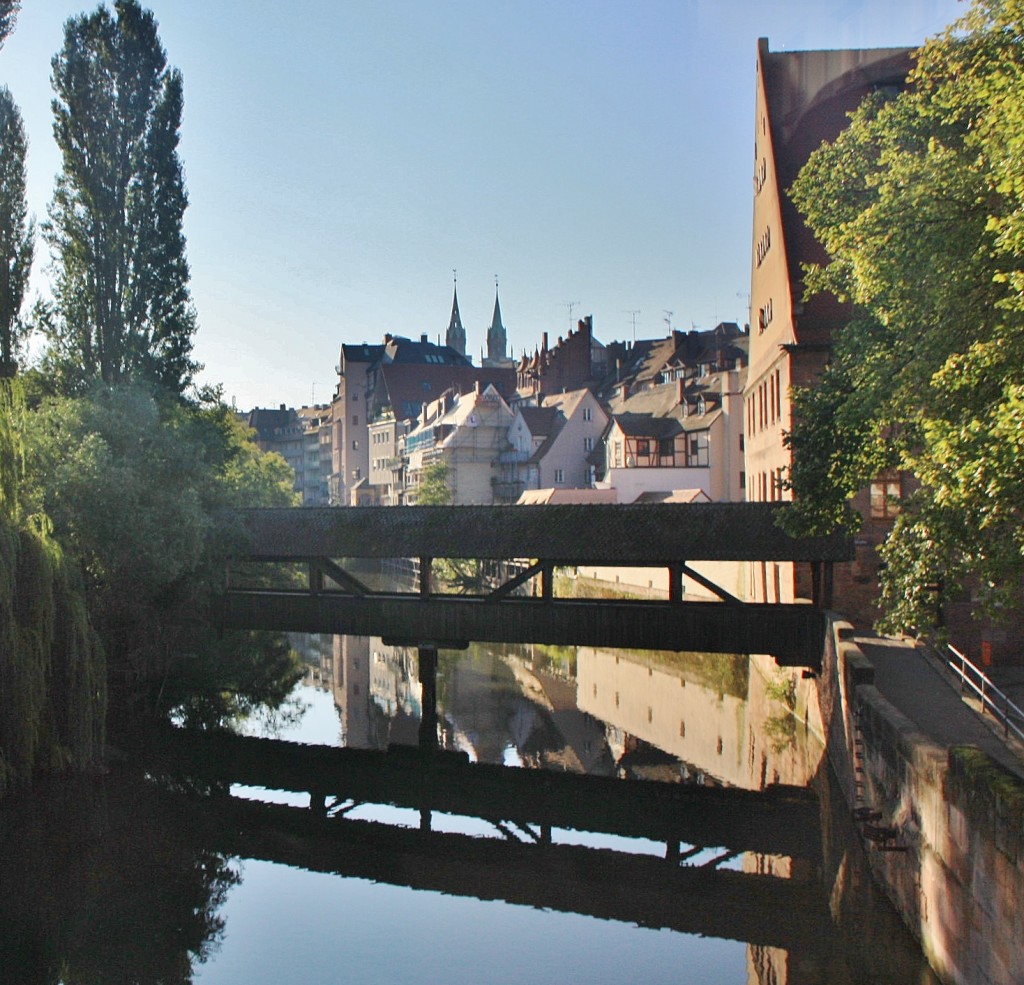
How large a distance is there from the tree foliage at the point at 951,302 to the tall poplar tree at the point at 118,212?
14.8 metres

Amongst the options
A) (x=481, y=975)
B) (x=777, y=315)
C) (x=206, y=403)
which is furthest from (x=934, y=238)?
(x=206, y=403)

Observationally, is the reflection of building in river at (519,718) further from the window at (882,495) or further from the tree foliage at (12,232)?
the tree foliage at (12,232)

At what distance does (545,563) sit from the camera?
54.4 feet

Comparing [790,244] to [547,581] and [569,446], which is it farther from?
[569,446]

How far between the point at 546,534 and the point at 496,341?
8387cm

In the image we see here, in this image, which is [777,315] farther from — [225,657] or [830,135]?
[225,657]

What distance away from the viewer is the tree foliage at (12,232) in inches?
765

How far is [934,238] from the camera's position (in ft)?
27.9

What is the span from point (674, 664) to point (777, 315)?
7.04 m

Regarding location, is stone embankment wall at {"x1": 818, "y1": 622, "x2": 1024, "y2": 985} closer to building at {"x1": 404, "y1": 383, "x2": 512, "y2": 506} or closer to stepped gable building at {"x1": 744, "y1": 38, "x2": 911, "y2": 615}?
stepped gable building at {"x1": 744, "y1": 38, "x2": 911, "y2": 615}

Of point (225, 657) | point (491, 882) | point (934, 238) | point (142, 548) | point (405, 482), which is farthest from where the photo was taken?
point (405, 482)

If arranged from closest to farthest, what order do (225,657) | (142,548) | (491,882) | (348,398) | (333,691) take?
(491,882) < (142,548) < (333,691) < (225,657) < (348,398)

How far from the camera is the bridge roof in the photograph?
15.6m

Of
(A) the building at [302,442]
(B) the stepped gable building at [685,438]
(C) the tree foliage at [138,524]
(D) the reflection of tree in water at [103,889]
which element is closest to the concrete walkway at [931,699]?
(D) the reflection of tree in water at [103,889]
